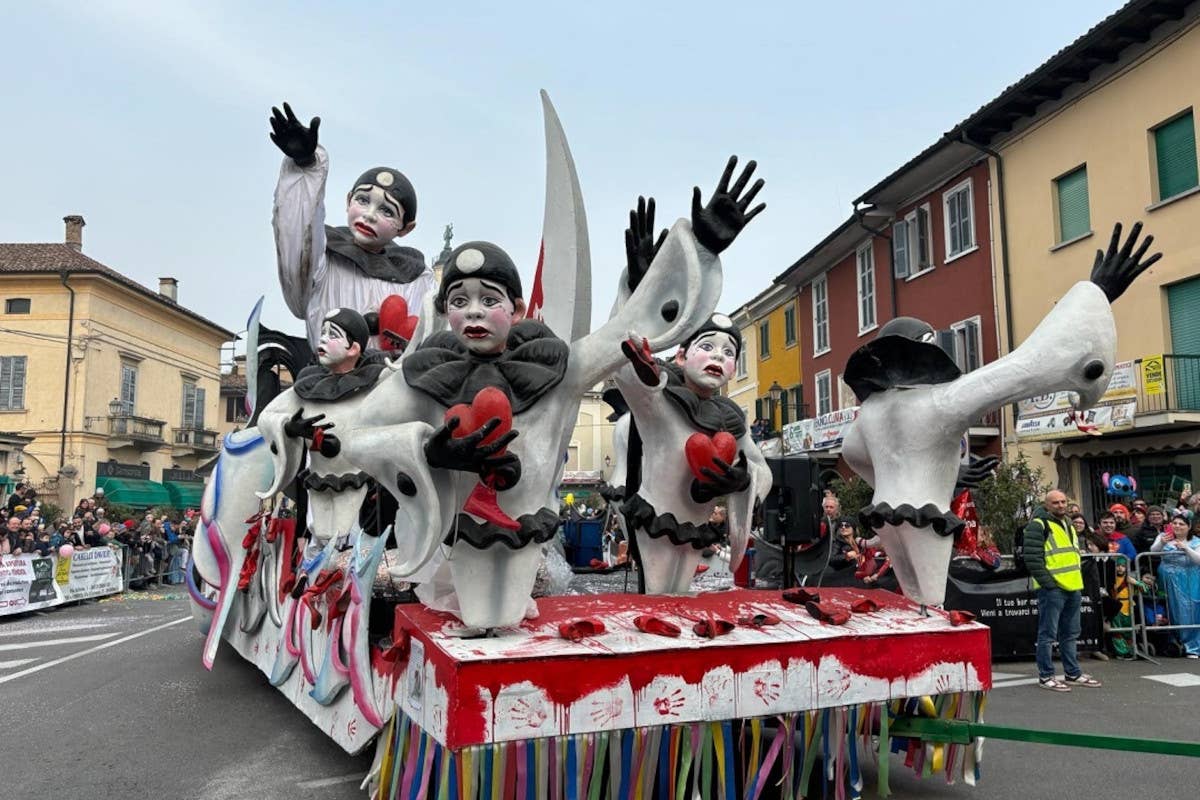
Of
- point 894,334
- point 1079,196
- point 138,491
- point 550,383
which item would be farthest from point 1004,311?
point 138,491

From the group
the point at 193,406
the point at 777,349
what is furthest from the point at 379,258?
the point at 193,406

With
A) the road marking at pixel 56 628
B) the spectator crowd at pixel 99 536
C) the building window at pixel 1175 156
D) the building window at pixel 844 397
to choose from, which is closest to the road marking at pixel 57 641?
the road marking at pixel 56 628

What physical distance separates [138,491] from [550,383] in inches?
1088

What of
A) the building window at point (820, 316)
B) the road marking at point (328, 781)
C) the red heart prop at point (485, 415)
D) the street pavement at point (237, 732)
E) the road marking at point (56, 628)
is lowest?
the road marking at point (56, 628)

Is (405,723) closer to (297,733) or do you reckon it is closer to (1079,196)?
(297,733)

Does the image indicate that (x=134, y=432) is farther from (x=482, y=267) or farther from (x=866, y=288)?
(x=482, y=267)

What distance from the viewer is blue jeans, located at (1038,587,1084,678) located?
22.8ft

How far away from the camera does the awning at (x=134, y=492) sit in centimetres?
2617

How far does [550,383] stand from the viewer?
308cm

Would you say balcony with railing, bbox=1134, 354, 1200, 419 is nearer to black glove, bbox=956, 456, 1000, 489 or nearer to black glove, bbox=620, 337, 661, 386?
black glove, bbox=956, 456, 1000, 489

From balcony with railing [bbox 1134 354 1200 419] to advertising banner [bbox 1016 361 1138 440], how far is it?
182mm

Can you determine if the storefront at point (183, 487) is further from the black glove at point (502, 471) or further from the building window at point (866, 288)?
the black glove at point (502, 471)

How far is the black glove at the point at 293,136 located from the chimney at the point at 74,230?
29.6 m

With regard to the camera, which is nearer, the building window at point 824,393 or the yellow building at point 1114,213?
the yellow building at point 1114,213
